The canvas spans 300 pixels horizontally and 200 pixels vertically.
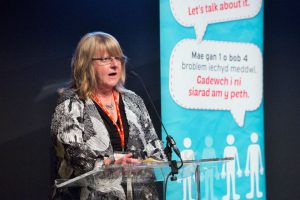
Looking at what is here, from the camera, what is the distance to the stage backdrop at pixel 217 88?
3.68 meters

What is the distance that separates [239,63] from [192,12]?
51 centimetres

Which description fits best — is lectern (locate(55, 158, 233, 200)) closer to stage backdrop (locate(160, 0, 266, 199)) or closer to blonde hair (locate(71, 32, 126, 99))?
blonde hair (locate(71, 32, 126, 99))

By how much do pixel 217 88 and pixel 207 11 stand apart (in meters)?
0.52

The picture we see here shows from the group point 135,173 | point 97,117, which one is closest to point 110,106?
point 97,117

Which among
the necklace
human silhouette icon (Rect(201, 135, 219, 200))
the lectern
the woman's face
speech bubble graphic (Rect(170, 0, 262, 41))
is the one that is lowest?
human silhouette icon (Rect(201, 135, 219, 200))

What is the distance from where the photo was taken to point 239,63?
3.98 m

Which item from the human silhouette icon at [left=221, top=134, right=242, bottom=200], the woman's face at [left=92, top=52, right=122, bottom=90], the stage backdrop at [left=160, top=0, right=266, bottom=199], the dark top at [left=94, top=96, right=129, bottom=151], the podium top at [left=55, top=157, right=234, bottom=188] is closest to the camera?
the podium top at [left=55, top=157, right=234, bottom=188]

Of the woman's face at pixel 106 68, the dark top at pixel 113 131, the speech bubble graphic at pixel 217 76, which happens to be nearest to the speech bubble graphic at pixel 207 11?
the speech bubble graphic at pixel 217 76

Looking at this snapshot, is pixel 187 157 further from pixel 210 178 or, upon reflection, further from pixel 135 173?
pixel 135 173

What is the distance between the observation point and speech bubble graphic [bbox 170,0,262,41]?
3.73 metres

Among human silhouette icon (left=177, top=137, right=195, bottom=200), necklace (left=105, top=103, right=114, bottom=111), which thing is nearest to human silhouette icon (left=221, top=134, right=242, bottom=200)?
human silhouette icon (left=177, top=137, right=195, bottom=200)

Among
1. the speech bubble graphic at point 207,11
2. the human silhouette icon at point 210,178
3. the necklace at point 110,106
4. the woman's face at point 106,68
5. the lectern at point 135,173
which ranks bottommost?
the human silhouette icon at point 210,178
